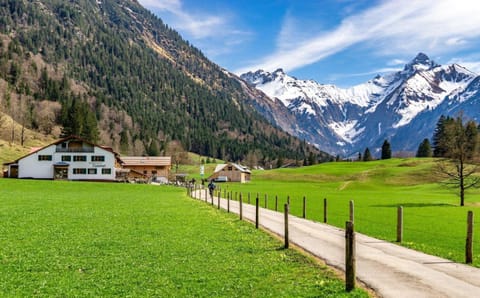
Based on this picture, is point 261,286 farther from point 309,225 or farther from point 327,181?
point 327,181

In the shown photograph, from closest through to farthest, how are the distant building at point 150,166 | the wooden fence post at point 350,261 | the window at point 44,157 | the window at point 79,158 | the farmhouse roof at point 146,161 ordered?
the wooden fence post at point 350,261, the window at point 44,157, the window at point 79,158, the distant building at point 150,166, the farmhouse roof at point 146,161

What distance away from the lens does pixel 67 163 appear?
119 metres

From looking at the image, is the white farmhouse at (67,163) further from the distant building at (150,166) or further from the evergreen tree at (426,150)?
the evergreen tree at (426,150)

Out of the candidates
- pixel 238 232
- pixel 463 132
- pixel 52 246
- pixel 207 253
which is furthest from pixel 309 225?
pixel 463 132

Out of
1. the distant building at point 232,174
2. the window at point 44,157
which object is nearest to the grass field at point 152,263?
the window at point 44,157

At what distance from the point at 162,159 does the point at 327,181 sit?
56.8m

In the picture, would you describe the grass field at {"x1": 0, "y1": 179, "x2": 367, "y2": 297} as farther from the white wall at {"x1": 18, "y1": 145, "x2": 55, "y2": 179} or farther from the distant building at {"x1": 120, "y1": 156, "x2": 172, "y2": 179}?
the distant building at {"x1": 120, "y1": 156, "x2": 172, "y2": 179}

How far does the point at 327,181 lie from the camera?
511ft

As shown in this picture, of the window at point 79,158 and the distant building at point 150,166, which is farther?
the distant building at point 150,166

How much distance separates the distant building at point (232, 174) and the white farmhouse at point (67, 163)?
205 feet

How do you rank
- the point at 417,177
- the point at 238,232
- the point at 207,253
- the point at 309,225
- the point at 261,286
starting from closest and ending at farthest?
the point at 261,286 < the point at 207,253 < the point at 238,232 < the point at 309,225 < the point at 417,177

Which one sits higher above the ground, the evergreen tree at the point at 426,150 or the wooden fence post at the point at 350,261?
the evergreen tree at the point at 426,150

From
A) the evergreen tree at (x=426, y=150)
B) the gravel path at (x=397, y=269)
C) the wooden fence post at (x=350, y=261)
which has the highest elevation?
the evergreen tree at (x=426, y=150)

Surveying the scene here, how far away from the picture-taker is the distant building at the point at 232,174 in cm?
17600
